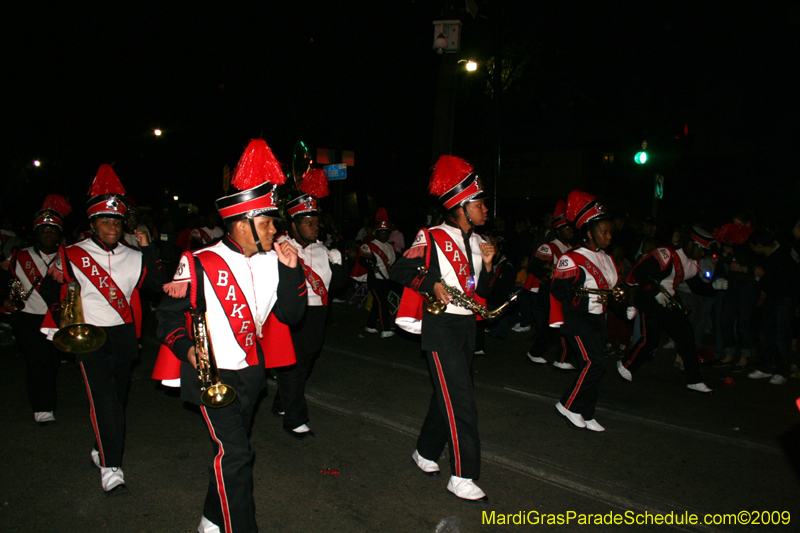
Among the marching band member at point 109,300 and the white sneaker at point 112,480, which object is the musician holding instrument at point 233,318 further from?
the white sneaker at point 112,480

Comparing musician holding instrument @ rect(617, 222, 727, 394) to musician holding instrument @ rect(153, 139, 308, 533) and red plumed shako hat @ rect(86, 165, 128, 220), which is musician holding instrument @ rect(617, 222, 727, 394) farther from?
red plumed shako hat @ rect(86, 165, 128, 220)

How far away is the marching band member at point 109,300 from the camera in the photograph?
3953 mm

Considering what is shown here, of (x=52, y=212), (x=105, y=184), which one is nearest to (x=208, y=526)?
(x=105, y=184)

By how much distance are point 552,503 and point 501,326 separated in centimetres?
592

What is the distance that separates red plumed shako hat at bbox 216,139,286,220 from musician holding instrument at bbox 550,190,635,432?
3193 millimetres

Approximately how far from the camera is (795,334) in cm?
782

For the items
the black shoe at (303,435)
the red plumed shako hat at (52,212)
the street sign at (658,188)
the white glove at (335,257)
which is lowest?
the black shoe at (303,435)

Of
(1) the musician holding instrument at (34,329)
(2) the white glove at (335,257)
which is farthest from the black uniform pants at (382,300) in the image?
(1) the musician holding instrument at (34,329)

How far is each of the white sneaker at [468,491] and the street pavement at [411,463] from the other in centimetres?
8

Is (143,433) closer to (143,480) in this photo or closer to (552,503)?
(143,480)

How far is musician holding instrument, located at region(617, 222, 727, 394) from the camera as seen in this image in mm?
6676

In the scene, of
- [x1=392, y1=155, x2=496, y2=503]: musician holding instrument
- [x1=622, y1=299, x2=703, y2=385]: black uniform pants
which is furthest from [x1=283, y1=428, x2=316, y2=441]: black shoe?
[x1=622, y1=299, x2=703, y2=385]: black uniform pants

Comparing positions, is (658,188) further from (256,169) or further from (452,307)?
(256,169)

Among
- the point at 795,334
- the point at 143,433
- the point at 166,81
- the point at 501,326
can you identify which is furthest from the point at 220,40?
the point at 795,334
